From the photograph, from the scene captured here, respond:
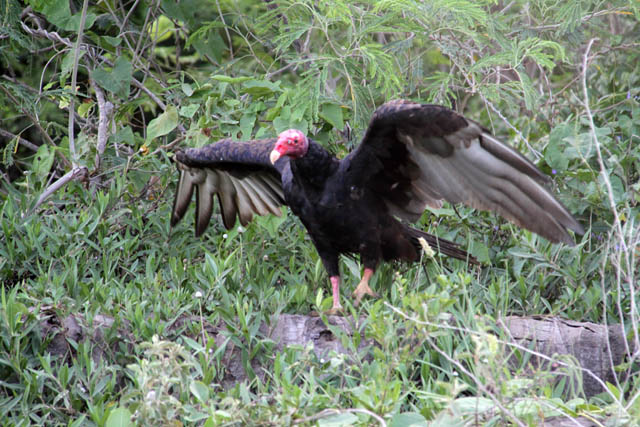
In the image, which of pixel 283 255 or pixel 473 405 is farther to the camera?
pixel 283 255

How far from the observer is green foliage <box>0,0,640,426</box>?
2.97 metres

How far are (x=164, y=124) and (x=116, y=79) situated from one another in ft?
1.77

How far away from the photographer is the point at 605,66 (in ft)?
22.2

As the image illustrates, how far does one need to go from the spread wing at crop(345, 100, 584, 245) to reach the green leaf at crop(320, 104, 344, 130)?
0.92m

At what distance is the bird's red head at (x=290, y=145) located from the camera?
4.00 m

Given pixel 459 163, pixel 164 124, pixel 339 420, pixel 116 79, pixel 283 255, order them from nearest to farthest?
pixel 339 420
pixel 459 163
pixel 283 255
pixel 164 124
pixel 116 79

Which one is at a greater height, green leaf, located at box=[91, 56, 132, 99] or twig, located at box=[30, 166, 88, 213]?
green leaf, located at box=[91, 56, 132, 99]

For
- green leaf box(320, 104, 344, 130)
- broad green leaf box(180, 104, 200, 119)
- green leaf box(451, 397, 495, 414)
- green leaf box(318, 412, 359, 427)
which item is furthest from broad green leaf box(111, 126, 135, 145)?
green leaf box(451, 397, 495, 414)

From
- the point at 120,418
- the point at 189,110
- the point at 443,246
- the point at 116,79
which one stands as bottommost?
the point at 443,246

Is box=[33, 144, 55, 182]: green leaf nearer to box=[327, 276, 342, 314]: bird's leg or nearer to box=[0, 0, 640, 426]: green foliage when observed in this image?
box=[0, 0, 640, 426]: green foliage

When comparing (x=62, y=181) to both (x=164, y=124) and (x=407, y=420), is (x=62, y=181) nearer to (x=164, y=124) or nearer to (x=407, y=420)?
(x=164, y=124)

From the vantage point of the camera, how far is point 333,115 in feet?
16.4

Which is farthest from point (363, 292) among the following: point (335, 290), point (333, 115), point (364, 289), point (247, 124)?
point (247, 124)

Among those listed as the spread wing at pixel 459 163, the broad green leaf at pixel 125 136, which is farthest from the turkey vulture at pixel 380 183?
the broad green leaf at pixel 125 136
